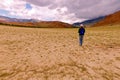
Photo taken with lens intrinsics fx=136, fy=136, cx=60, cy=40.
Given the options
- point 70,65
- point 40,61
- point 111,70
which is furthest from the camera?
point 40,61

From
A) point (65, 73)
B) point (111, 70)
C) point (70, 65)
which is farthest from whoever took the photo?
point (70, 65)

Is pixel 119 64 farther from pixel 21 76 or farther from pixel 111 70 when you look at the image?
pixel 21 76

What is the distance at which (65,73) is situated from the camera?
7699mm

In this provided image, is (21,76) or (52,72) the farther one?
(52,72)

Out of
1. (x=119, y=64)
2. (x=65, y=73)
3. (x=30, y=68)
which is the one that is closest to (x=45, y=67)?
(x=30, y=68)

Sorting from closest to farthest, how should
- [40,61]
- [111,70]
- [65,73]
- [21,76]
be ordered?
[21,76] → [65,73] → [111,70] → [40,61]

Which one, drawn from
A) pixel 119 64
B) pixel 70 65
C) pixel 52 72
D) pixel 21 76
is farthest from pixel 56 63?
pixel 119 64

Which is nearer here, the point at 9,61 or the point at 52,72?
the point at 52,72

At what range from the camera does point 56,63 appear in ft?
31.1

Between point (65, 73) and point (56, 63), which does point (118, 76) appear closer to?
point (65, 73)

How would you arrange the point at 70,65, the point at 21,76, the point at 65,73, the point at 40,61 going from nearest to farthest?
the point at 21,76
the point at 65,73
the point at 70,65
the point at 40,61

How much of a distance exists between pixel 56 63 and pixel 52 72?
168 centimetres

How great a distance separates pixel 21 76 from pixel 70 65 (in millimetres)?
3345

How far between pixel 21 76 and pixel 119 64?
6.57 m
